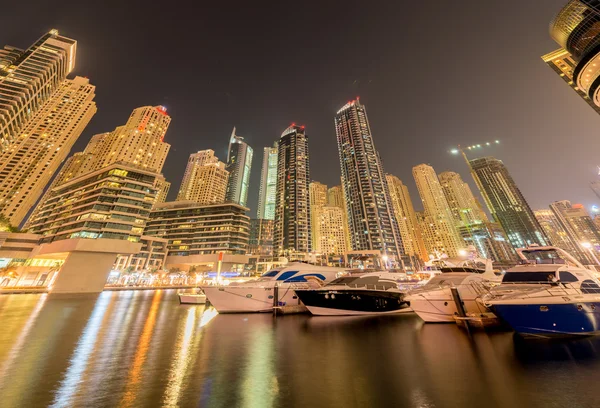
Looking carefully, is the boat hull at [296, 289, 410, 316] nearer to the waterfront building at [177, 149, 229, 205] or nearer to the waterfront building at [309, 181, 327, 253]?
the waterfront building at [309, 181, 327, 253]

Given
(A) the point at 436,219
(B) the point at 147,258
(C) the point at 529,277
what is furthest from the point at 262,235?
(C) the point at 529,277

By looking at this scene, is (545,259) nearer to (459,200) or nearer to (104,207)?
(459,200)

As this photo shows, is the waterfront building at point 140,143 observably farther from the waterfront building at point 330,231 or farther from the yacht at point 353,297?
the yacht at point 353,297

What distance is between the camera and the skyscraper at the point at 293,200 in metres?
123

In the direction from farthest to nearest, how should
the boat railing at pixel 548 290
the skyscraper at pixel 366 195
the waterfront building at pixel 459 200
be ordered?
1. the waterfront building at pixel 459 200
2. the skyscraper at pixel 366 195
3. the boat railing at pixel 548 290

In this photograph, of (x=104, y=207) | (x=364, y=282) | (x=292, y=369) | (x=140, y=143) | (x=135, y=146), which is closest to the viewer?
(x=292, y=369)

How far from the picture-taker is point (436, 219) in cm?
14762

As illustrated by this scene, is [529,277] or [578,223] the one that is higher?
[578,223]

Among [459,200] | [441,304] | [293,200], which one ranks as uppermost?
[459,200]

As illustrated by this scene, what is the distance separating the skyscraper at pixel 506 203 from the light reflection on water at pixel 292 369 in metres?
174

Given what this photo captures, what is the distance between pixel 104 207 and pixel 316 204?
407 feet

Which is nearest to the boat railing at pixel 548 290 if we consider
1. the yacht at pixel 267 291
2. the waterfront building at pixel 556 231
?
the yacht at pixel 267 291

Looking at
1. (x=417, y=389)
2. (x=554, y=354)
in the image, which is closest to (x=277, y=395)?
(x=417, y=389)

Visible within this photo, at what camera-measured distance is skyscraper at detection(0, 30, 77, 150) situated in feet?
224
